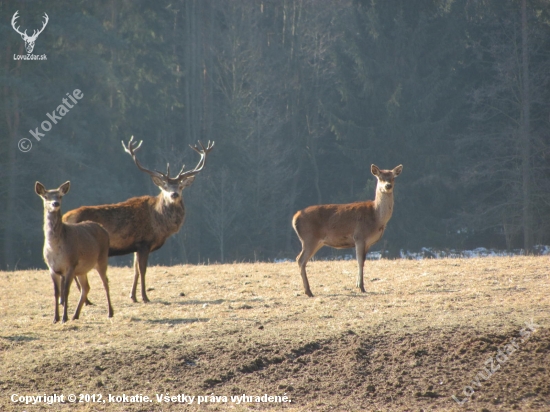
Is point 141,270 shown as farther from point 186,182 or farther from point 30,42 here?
point 30,42

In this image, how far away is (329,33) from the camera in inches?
1686

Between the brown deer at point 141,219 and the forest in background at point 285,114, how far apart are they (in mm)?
20920

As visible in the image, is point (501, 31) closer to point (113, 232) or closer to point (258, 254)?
point (258, 254)

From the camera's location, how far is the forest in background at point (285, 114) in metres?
33.8

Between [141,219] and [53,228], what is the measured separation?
288cm

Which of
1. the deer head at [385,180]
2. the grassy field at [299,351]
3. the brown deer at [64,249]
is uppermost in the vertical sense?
the deer head at [385,180]

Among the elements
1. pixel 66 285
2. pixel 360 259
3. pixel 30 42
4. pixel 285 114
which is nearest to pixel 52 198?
pixel 66 285

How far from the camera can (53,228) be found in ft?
32.6

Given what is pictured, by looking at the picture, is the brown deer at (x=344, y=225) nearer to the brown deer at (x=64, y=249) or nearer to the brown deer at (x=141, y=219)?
the brown deer at (x=141, y=219)

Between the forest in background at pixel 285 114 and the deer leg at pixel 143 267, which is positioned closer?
the deer leg at pixel 143 267

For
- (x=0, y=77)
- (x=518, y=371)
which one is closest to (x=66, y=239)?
(x=518, y=371)

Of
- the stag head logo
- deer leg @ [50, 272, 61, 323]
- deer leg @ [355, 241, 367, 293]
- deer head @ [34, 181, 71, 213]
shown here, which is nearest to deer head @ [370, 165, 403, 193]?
deer leg @ [355, 241, 367, 293]

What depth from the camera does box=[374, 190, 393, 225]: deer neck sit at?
12367mm

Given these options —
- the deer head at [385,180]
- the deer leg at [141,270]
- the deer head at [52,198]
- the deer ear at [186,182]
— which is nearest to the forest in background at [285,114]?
the deer ear at [186,182]
